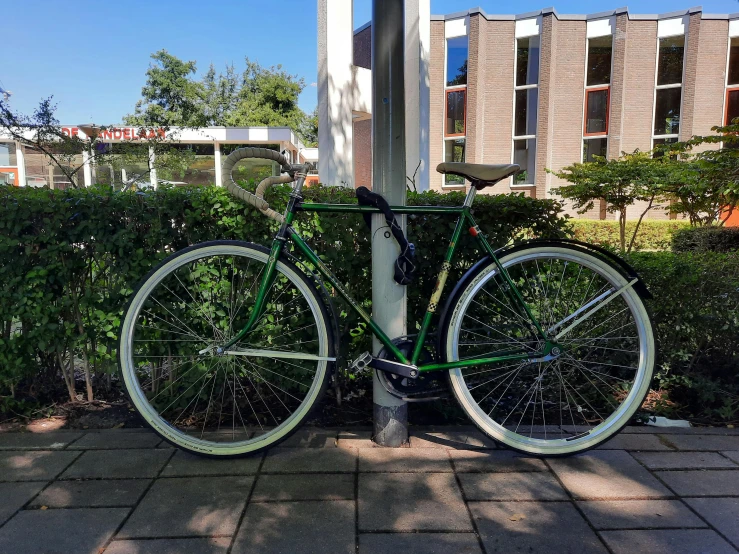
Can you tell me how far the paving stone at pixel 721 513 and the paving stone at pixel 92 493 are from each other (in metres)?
2.27

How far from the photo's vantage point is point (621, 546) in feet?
6.13

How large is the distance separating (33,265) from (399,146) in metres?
2.08

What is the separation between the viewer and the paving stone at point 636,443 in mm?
2668

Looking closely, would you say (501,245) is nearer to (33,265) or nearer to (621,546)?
(621,546)

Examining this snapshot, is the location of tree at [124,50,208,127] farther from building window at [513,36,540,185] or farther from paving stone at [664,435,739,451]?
paving stone at [664,435,739,451]

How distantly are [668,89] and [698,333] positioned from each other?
2300cm

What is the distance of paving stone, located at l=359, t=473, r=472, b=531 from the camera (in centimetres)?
200

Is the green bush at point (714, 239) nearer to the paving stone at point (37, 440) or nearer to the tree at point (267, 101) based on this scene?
the paving stone at point (37, 440)

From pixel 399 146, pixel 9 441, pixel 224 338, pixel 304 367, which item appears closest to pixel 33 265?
pixel 9 441

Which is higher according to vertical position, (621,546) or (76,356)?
(76,356)

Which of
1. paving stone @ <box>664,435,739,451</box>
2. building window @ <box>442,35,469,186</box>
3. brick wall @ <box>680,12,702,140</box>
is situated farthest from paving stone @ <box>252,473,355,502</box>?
brick wall @ <box>680,12,702,140</box>

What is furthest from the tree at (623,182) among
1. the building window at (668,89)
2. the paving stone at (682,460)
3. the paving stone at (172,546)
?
the building window at (668,89)

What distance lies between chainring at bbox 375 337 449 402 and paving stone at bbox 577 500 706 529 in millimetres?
759

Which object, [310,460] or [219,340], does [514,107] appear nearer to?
[219,340]
